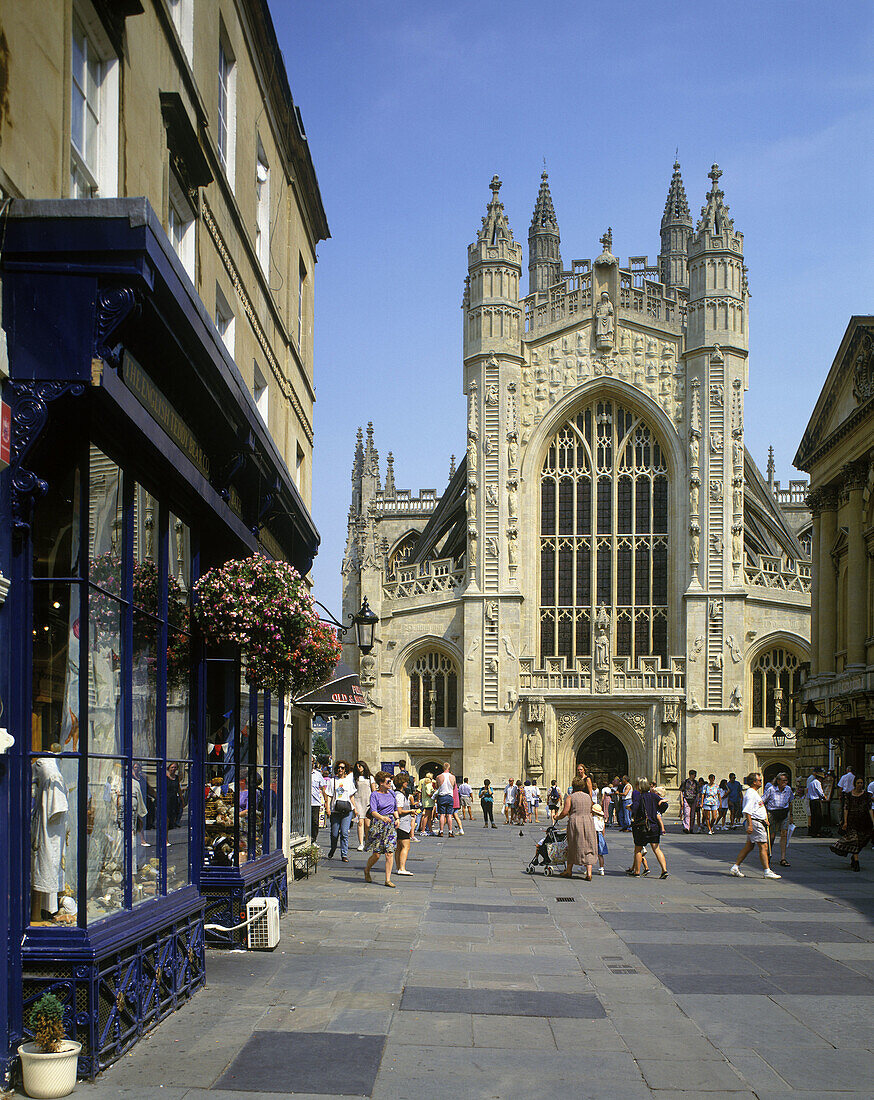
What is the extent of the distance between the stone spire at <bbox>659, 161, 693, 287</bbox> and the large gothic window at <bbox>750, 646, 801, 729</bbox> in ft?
105

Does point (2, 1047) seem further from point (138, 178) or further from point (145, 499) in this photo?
point (138, 178)

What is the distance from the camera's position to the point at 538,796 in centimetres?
3878

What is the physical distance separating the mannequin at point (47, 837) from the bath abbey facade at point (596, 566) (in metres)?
36.1

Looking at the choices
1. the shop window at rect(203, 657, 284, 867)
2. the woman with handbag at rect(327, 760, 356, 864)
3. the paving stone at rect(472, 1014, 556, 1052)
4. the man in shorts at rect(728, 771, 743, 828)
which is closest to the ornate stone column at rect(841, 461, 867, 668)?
the man in shorts at rect(728, 771, 743, 828)

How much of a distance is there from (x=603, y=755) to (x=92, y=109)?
3771 cm

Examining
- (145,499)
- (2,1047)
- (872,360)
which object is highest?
(872,360)

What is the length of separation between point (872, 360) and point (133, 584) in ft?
76.3

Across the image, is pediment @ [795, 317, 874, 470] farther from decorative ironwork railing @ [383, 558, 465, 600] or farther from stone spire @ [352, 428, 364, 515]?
stone spire @ [352, 428, 364, 515]

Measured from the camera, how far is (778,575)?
4366cm

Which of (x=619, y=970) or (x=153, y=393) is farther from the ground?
(x=153, y=393)

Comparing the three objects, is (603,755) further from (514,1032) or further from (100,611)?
(100,611)

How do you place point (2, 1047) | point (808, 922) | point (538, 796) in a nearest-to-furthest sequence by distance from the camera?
point (2, 1047)
point (808, 922)
point (538, 796)

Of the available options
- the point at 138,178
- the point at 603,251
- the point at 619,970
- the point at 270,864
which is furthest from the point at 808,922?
the point at 603,251

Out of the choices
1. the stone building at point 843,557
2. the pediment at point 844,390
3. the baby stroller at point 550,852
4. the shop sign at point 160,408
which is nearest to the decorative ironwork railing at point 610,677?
the stone building at point 843,557
